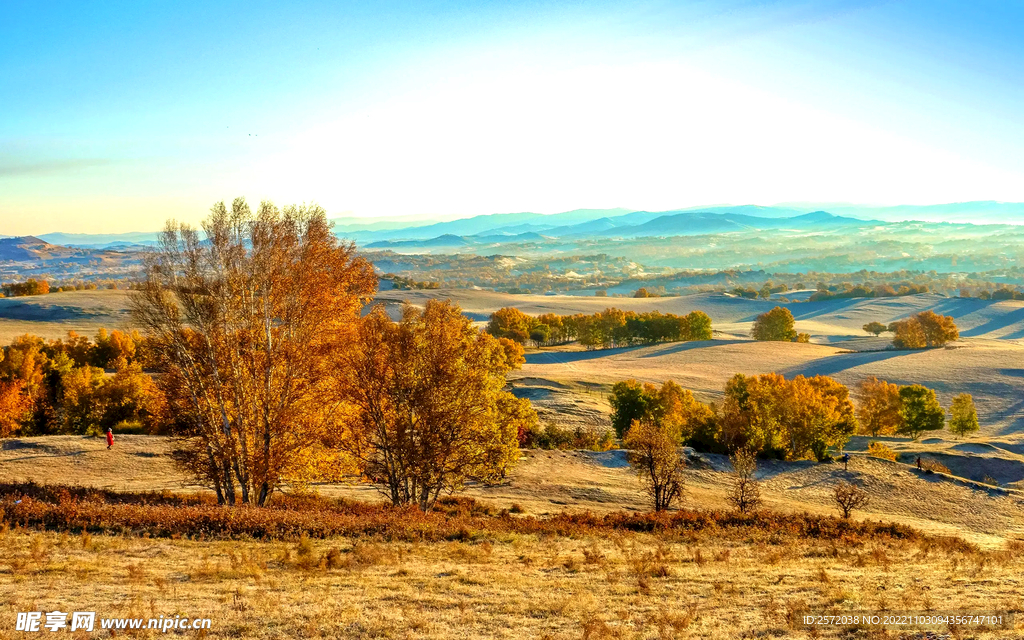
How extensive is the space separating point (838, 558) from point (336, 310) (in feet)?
64.0

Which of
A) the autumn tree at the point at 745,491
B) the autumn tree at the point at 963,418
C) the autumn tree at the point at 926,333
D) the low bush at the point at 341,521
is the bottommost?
the autumn tree at the point at 963,418

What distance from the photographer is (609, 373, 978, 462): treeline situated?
5038cm

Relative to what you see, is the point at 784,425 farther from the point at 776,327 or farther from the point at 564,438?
the point at 776,327

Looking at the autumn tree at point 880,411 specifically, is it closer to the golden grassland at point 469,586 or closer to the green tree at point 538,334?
the golden grassland at point 469,586

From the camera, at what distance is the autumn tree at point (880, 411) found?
66.4 m

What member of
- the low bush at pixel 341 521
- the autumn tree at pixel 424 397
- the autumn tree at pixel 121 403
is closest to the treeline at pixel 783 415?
the low bush at pixel 341 521

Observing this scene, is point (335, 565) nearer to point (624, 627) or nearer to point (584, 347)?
point (624, 627)

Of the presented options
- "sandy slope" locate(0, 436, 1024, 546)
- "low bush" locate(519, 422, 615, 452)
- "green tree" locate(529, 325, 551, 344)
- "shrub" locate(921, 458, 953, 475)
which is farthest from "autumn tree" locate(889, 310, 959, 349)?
"low bush" locate(519, 422, 615, 452)

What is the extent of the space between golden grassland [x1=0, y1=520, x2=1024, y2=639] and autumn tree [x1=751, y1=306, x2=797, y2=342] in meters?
114

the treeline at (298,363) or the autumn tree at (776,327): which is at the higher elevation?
the treeline at (298,363)

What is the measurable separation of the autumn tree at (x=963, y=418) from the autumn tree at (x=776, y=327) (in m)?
57.8

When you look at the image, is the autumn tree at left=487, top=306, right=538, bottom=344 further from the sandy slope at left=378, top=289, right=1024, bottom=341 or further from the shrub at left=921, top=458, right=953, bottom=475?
the shrub at left=921, top=458, right=953, bottom=475

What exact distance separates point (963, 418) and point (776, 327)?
6164cm

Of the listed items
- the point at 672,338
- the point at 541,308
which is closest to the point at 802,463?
the point at 672,338
